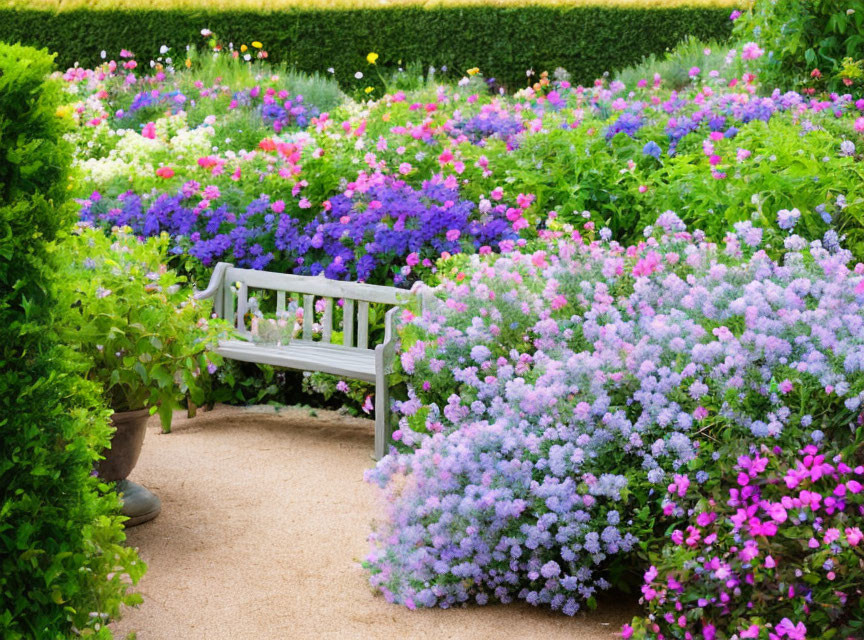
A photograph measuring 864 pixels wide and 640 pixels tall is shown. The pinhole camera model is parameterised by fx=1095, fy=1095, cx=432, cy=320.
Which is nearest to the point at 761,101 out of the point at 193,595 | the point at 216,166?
the point at 216,166

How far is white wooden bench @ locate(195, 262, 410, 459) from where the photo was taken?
4.91 meters

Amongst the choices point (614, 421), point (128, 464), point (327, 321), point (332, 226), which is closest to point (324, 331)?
point (327, 321)

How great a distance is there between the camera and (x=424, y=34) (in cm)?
1216

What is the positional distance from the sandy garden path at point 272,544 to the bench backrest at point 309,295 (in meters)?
0.49

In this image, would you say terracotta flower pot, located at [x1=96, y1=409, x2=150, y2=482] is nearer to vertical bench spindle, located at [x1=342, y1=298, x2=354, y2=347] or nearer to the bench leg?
the bench leg

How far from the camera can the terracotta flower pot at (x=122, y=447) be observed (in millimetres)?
4082

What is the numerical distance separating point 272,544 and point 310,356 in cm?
140

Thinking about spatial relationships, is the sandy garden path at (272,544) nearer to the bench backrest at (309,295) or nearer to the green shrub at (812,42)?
the bench backrest at (309,295)

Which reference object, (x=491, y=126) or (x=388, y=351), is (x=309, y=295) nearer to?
(x=388, y=351)

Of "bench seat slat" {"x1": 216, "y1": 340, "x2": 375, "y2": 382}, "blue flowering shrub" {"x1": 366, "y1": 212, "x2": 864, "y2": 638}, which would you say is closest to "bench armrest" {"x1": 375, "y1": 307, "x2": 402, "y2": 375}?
"bench seat slat" {"x1": 216, "y1": 340, "x2": 375, "y2": 382}

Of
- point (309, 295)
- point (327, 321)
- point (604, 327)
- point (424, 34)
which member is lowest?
point (327, 321)

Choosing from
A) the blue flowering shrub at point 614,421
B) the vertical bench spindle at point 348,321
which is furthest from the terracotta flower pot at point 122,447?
the vertical bench spindle at point 348,321

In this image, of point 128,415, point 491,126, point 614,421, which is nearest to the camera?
point 614,421

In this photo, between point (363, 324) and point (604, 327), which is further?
point (363, 324)
